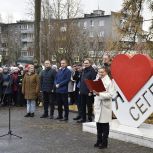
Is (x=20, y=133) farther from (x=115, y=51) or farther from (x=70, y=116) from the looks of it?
(x=115, y=51)

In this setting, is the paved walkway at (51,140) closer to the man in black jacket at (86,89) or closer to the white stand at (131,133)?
the white stand at (131,133)

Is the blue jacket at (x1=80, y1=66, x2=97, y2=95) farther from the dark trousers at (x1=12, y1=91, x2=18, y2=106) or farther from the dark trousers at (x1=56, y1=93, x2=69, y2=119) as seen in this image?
the dark trousers at (x1=12, y1=91, x2=18, y2=106)

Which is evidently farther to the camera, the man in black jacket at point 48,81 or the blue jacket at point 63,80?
the man in black jacket at point 48,81

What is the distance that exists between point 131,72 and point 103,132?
8.45 ft

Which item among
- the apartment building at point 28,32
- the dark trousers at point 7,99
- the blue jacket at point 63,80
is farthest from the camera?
the apartment building at point 28,32

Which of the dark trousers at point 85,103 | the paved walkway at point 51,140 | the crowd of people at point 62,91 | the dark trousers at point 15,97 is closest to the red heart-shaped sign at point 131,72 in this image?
the crowd of people at point 62,91

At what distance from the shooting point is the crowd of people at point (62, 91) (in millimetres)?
9680

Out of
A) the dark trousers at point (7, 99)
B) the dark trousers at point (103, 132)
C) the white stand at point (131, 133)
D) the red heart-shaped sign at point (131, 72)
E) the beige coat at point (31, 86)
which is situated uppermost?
the red heart-shaped sign at point (131, 72)

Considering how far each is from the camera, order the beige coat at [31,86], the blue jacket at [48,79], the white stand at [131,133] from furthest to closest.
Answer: the beige coat at [31,86] < the blue jacket at [48,79] < the white stand at [131,133]

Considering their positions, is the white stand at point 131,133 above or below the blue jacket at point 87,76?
below

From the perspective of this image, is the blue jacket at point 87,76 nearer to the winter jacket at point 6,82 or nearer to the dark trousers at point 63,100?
the dark trousers at point 63,100

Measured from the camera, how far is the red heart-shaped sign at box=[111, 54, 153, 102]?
11.3 m

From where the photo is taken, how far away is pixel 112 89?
31.7ft

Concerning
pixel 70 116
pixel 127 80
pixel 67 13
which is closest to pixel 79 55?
pixel 67 13
